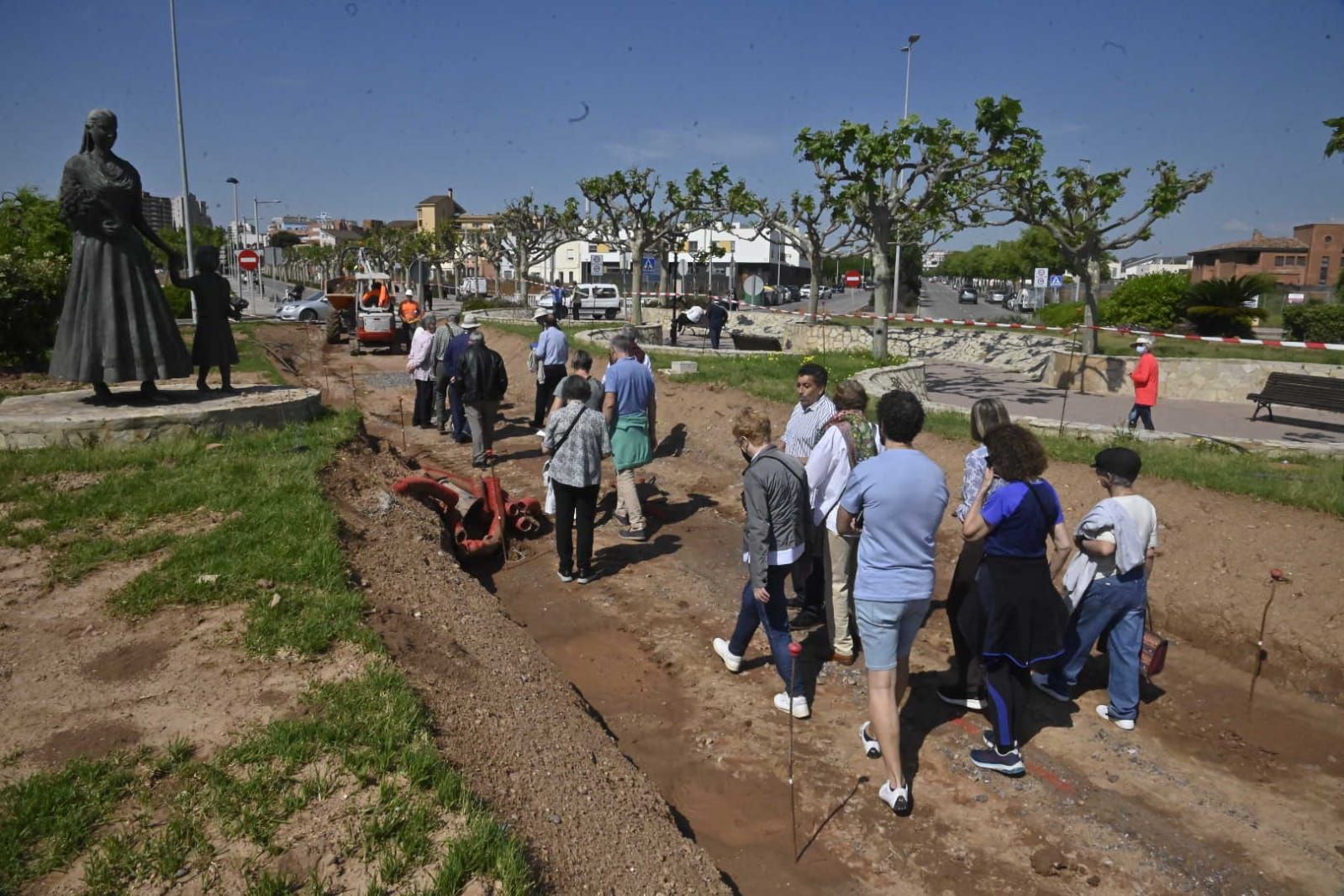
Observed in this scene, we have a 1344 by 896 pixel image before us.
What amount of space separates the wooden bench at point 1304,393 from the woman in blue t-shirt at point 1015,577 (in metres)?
11.3

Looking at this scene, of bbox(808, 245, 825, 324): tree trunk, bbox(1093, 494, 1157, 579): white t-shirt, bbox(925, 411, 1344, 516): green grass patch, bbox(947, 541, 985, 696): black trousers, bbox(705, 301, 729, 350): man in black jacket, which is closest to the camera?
bbox(1093, 494, 1157, 579): white t-shirt

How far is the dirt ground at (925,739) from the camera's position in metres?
3.80

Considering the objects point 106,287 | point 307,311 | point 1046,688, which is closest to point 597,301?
point 307,311

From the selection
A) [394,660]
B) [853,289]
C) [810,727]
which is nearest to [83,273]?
[394,660]

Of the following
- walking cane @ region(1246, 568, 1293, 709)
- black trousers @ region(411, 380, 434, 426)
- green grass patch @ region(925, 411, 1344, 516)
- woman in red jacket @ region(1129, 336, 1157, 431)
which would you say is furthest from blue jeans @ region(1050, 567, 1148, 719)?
black trousers @ region(411, 380, 434, 426)

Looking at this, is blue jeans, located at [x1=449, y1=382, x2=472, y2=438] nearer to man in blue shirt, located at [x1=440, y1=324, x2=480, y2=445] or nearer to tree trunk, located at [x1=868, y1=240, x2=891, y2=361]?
man in blue shirt, located at [x1=440, y1=324, x2=480, y2=445]

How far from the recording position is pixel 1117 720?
506 cm

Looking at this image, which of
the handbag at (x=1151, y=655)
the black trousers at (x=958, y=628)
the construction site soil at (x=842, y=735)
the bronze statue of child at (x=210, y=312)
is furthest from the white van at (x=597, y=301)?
the handbag at (x=1151, y=655)

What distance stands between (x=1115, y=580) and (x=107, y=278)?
27.3 feet

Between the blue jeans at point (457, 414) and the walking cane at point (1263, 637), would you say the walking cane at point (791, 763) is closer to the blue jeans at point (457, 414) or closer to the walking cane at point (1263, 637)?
the walking cane at point (1263, 637)

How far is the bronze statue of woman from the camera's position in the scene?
7316 millimetres

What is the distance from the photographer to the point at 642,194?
3338 cm

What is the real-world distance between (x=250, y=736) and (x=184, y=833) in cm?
61

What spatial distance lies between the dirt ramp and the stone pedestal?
2.69 m
